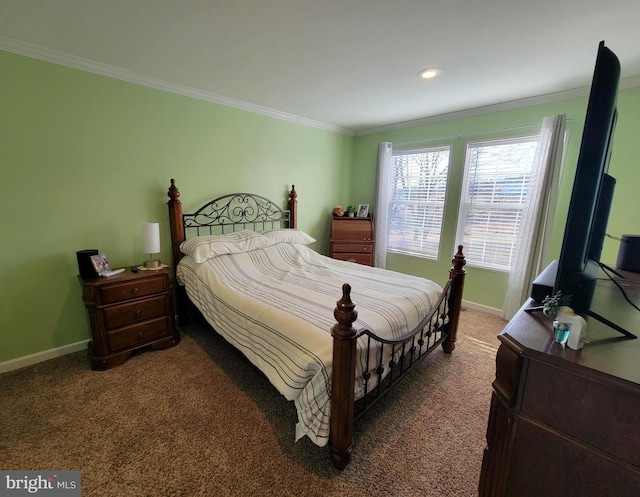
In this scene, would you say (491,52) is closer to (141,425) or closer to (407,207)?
(407,207)

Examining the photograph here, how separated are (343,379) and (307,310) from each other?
22.8 inches

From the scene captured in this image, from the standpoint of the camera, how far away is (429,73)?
2336mm

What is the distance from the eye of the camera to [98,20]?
1.70 m

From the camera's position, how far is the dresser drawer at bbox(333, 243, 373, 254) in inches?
158

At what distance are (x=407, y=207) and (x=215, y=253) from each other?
110 inches

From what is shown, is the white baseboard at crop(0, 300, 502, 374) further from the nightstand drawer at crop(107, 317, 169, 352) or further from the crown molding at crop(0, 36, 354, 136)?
the crown molding at crop(0, 36, 354, 136)

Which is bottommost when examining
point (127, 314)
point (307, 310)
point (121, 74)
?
point (127, 314)

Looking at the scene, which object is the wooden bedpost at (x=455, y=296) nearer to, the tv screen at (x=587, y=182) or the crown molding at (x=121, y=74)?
the tv screen at (x=587, y=182)

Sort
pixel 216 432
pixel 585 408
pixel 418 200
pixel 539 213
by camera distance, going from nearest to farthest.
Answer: pixel 585 408 < pixel 216 432 < pixel 539 213 < pixel 418 200

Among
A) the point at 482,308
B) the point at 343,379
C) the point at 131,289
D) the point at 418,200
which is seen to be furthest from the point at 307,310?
the point at 418,200

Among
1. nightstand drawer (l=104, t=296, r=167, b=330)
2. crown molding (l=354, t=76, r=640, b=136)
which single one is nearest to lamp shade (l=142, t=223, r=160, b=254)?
nightstand drawer (l=104, t=296, r=167, b=330)

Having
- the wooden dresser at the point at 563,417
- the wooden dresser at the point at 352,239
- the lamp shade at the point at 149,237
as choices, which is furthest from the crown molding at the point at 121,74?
the wooden dresser at the point at 563,417

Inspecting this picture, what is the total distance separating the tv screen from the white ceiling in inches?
37.4

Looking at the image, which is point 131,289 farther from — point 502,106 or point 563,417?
point 502,106
